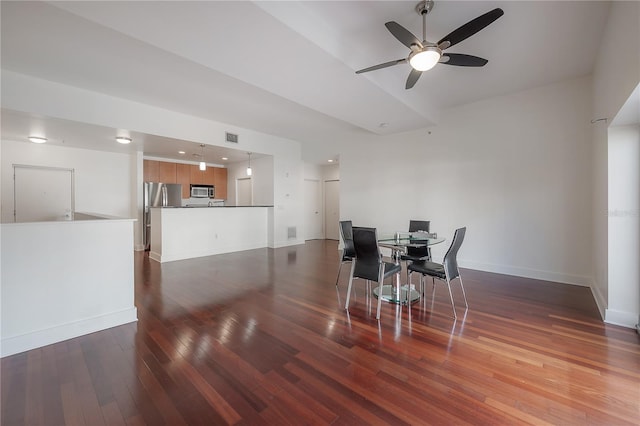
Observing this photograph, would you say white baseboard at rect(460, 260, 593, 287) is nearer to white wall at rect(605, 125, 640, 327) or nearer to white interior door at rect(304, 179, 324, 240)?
white wall at rect(605, 125, 640, 327)

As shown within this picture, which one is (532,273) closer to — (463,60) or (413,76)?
(463,60)

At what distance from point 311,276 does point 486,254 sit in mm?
3093

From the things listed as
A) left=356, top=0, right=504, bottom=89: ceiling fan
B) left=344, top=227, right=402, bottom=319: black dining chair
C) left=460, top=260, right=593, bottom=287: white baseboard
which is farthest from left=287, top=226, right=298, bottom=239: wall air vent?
left=356, top=0, right=504, bottom=89: ceiling fan

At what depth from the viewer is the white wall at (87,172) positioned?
5.07m

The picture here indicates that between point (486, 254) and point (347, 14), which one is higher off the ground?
point (347, 14)

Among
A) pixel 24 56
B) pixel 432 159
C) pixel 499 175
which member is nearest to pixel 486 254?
pixel 499 175

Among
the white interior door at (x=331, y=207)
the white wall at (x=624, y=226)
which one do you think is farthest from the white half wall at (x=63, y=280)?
the white interior door at (x=331, y=207)

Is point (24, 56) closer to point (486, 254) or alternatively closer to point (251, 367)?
point (251, 367)

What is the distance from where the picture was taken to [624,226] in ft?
8.32

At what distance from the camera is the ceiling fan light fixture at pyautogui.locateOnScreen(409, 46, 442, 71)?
7.31 feet

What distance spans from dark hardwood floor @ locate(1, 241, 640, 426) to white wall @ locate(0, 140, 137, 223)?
172 inches

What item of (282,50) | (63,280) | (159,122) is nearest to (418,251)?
(282,50)

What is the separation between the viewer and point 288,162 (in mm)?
7133

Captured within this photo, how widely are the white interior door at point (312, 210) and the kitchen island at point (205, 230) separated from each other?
5.30ft
